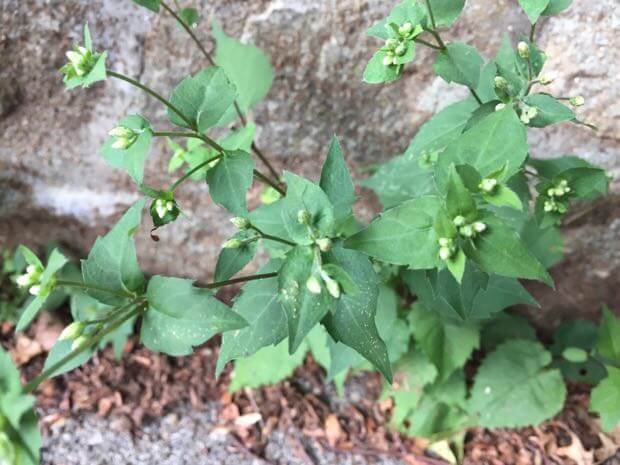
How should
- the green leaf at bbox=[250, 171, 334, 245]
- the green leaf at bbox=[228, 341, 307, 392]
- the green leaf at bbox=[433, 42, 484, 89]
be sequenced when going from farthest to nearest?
the green leaf at bbox=[228, 341, 307, 392]
the green leaf at bbox=[433, 42, 484, 89]
the green leaf at bbox=[250, 171, 334, 245]

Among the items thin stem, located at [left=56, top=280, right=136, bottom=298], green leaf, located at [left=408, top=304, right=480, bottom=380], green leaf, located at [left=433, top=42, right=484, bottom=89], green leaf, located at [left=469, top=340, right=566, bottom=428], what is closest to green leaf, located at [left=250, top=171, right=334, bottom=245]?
thin stem, located at [left=56, top=280, right=136, bottom=298]

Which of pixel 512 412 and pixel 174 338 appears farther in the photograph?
pixel 512 412

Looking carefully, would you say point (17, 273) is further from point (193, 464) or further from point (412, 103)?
point (412, 103)

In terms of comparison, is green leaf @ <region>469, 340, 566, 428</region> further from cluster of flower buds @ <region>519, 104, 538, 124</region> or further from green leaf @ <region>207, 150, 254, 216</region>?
green leaf @ <region>207, 150, 254, 216</region>

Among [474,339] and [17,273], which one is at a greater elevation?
[17,273]

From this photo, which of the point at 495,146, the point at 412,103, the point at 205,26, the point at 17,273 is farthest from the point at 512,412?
the point at 17,273

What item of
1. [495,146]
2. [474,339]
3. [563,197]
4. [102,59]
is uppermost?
[102,59]
